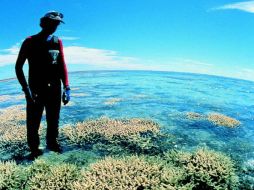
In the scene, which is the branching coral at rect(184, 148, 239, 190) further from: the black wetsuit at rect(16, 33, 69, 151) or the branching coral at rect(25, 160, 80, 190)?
the black wetsuit at rect(16, 33, 69, 151)

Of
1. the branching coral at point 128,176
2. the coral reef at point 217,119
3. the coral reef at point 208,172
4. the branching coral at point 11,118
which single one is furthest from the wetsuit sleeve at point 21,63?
the coral reef at point 217,119

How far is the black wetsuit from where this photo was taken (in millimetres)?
7227

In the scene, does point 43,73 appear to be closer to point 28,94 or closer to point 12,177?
point 28,94

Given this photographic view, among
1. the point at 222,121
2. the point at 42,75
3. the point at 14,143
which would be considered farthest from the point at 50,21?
the point at 222,121

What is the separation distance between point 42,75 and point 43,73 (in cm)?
6

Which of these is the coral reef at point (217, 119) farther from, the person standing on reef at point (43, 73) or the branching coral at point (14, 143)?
the person standing on reef at point (43, 73)

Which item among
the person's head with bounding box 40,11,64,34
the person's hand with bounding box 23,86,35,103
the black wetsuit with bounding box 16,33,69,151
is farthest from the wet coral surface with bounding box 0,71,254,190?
the person's head with bounding box 40,11,64,34

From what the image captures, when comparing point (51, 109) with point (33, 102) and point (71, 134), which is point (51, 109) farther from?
point (71, 134)

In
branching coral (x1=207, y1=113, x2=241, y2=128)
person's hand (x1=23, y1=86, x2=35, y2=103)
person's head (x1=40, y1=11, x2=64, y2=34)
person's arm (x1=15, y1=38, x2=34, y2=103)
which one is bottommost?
branching coral (x1=207, y1=113, x2=241, y2=128)

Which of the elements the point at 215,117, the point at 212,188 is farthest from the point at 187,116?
A: the point at 212,188

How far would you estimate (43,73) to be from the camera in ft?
24.5

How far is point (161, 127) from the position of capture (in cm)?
1180

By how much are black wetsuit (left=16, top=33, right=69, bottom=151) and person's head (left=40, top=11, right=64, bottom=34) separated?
0.19 meters

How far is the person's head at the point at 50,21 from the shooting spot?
7.19m
